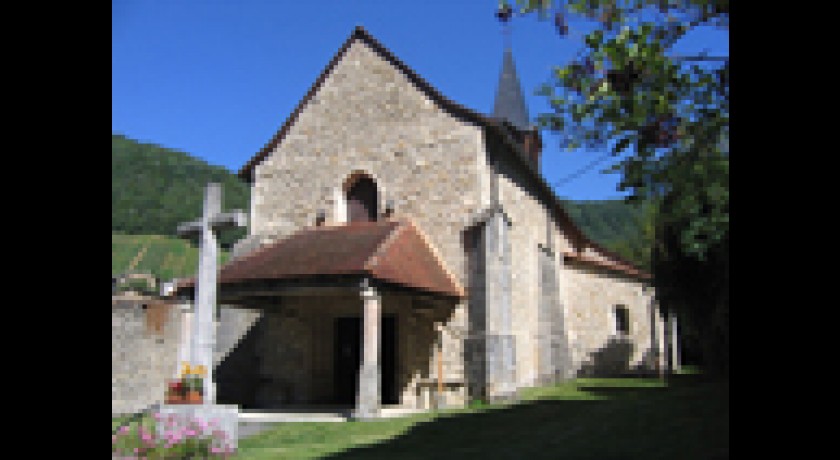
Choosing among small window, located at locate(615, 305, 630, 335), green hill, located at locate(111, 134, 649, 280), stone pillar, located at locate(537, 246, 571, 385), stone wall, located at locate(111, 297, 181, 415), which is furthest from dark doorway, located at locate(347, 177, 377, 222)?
green hill, located at locate(111, 134, 649, 280)

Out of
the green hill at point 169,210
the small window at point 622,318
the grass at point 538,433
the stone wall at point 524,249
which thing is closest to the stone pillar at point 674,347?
the small window at point 622,318

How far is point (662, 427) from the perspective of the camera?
9.48 metres

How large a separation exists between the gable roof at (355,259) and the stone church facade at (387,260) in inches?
2.0

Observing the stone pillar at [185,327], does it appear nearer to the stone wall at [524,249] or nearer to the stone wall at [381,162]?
the stone wall at [381,162]

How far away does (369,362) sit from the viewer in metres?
13.3

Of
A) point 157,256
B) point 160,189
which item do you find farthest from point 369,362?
point 160,189

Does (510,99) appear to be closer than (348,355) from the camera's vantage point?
No

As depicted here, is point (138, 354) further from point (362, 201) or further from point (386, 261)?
point (386, 261)

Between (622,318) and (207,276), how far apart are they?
17.0 meters

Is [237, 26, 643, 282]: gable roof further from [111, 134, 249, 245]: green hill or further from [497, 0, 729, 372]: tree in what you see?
[111, 134, 249, 245]: green hill

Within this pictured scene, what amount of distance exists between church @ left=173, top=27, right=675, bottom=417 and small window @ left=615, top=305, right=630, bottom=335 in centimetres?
405

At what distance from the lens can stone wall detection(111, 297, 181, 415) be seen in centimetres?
1769
